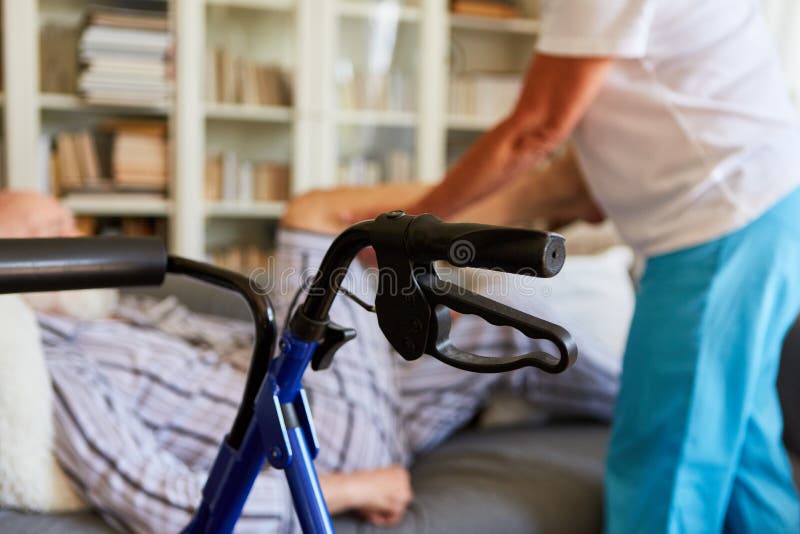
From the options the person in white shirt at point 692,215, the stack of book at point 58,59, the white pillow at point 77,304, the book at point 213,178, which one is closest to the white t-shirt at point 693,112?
the person in white shirt at point 692,215

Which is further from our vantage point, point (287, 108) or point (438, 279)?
point (287, 108)

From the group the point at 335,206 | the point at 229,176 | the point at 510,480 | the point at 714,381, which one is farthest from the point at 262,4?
the point at 714,381

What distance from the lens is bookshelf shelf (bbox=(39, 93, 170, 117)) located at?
2.70m

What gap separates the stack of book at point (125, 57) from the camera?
105 inches

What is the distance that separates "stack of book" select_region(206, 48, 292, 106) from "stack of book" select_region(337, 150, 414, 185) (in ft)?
1.21

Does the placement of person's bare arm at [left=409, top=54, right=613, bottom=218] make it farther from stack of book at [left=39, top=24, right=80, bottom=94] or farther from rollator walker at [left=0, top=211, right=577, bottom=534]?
stack of book at [left=39, top=24, right=80, bottom=94]

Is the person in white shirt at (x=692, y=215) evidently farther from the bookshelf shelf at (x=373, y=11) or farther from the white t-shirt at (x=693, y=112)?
the bookshelf shelf at (x=373, y=11)

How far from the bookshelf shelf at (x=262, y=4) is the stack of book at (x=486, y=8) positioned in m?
0.64

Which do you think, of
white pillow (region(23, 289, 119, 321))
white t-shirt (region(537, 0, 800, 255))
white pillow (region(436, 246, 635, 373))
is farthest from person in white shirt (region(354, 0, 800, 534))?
white pillow (region(23, 289, 119, 321))

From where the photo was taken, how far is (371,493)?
113cm

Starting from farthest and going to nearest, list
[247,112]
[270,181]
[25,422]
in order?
1. [270,181]
2. [247,112]
3. [25,422]

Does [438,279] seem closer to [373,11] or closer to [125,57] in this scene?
[125,57]

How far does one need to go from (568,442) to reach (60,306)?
36.7 inches

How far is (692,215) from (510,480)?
543mm
